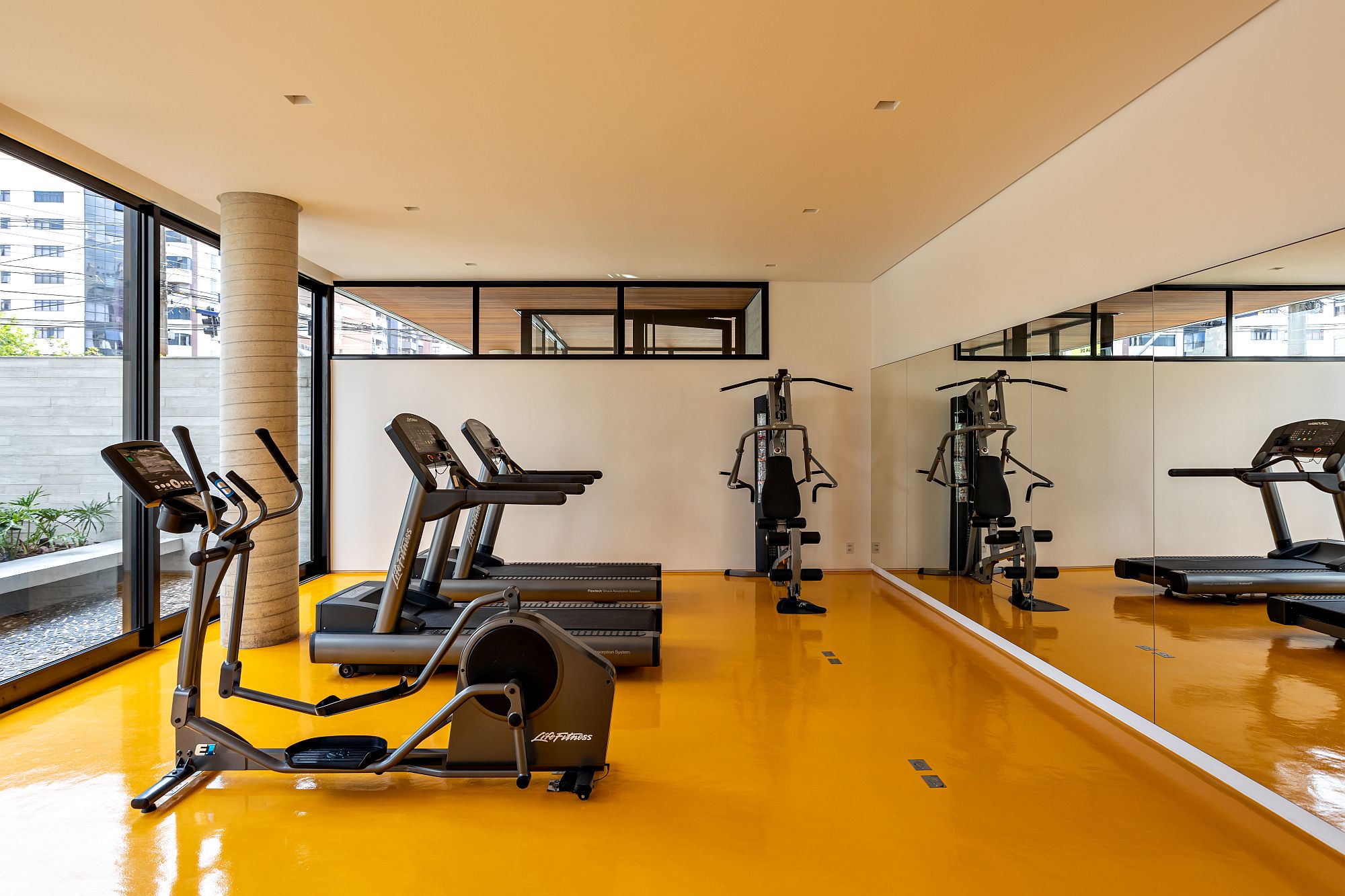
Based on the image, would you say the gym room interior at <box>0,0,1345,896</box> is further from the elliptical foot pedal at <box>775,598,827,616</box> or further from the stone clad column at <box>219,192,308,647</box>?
the elliptical foot pedal at <box>775,598,827,616</box>

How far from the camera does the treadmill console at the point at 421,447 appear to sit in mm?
3535

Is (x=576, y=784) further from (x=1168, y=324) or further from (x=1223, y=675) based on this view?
(x=1168, y=324)

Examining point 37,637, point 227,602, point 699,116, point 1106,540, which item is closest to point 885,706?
point 1106,540

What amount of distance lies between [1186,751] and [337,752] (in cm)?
340

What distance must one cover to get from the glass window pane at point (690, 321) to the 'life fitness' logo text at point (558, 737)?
5.03 metres

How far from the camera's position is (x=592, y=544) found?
24.3ft

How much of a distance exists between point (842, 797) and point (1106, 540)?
1.86m

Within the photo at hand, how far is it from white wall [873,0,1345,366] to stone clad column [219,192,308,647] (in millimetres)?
4484

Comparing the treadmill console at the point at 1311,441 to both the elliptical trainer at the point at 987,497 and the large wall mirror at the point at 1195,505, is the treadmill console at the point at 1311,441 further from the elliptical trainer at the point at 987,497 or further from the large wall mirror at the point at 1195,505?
the elliptical trainer at the point at 987,497

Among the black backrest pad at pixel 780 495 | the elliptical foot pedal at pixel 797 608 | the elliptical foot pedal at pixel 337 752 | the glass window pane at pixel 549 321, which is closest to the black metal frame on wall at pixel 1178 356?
the black backrest pad at pixel 780 495

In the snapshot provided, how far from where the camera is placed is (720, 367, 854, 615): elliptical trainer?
6.05 metres

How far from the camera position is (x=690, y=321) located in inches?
298

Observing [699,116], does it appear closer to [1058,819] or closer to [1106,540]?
[1106,540]

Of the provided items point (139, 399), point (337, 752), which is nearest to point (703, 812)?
point (337, 752)
